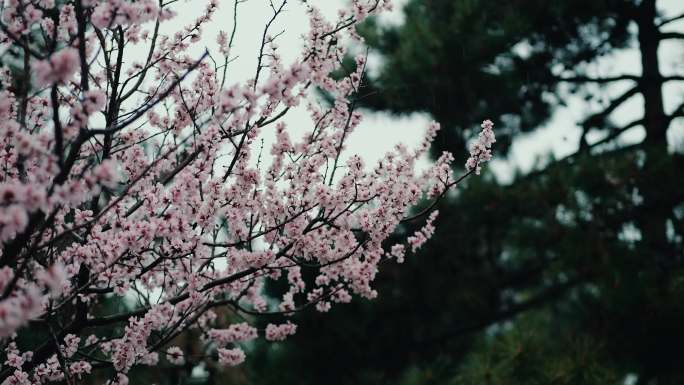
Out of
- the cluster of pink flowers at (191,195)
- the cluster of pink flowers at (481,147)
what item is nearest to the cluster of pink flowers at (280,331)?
the cluster of pink flowers at (191,195)

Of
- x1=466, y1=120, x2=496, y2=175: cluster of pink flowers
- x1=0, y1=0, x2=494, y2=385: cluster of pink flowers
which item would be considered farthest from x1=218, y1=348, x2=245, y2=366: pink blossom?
x1=466, y1=120, x2=496, y2=175: cluster of pink flowers

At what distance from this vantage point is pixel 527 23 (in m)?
4.58

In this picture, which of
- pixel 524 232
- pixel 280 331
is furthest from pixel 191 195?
pixel 524 232

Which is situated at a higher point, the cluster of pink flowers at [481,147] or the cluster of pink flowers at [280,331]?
the cluster of pink flowers at [481,147]

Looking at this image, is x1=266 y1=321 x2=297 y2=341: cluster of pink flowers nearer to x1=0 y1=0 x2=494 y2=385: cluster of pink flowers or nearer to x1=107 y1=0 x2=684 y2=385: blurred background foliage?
x1=0 y1=0 x2=494 y2=385: cluster of pink flowers

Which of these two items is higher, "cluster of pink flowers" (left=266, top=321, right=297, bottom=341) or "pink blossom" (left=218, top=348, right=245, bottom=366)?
"cluster of pink flowers" (left=266, top=321, right=297, bottom=341)

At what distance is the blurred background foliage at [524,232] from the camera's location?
361 centimetres

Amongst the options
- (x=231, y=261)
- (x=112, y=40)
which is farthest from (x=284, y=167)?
(x=112, y=40)

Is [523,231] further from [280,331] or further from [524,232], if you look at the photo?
[280,331]

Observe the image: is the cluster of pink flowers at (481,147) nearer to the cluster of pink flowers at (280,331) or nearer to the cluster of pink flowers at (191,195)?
the cluster of pink flowers at (191,195)

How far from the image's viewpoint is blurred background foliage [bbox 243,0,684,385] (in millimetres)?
3605

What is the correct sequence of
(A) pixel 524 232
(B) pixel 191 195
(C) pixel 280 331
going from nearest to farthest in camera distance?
(B) pixel 191 195, (C) pixel 280 331, (A) pixel 524 232

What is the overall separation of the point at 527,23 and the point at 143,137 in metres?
3.01

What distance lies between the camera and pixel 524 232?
13.0 feet
